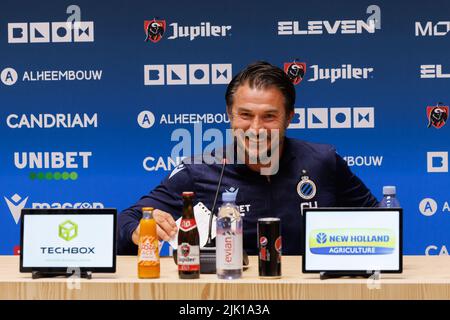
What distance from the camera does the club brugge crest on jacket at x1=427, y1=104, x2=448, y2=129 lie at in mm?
3682

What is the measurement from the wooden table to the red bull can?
0.11ft

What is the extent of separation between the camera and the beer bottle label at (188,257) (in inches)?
69.3

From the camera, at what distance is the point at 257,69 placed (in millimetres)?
2531

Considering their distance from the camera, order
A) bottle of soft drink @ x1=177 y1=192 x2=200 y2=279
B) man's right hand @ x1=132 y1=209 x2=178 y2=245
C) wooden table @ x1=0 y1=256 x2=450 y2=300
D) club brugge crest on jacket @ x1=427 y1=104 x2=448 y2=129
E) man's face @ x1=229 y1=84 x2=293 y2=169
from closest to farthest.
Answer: wooden table @ x1=0 y1=256 x2=450 y2=300
bottle of soft drink @ x1=177 y1=192 x2=200 y2=279
man's right hand @ x1=132 y1=209 x2=178 y2=245
man's face @ x1=229 y1=84 x2=293 y2=169
club brugge crest on jacket @ x1=427 y1=104 x2=448 y2=129

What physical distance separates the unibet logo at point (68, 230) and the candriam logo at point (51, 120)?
6.65ft

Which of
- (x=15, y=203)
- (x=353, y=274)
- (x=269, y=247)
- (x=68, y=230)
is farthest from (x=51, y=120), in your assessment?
(x=353, y=274)

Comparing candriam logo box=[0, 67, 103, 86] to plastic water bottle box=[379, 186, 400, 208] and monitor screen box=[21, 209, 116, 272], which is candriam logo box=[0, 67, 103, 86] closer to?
plastic water bottle box=[379, 186, 400, 208]

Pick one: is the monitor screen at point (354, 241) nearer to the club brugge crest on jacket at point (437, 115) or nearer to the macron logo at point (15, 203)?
the club brugge crest on jacket at point (437, 115)

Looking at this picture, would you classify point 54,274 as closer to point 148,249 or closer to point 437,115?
point 148,249

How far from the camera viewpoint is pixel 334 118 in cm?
374

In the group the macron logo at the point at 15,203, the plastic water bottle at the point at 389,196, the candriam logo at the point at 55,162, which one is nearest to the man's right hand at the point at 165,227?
the plastic water bottle at the point at 389,196

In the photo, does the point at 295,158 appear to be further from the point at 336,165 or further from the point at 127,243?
the point at 127,243

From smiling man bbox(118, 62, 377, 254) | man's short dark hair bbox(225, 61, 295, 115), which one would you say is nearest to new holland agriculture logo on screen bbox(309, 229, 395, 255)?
smiling man bbox(118, 62, 377, 254)

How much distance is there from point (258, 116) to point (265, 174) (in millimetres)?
199
